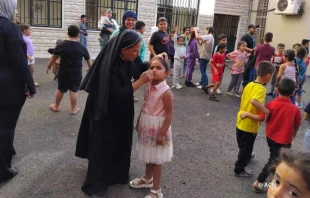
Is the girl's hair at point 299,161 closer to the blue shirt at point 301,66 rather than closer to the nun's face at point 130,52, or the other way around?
the nun's face at point 130,52

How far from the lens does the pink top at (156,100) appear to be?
2.73 m

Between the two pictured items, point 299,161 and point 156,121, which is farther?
point 156,121

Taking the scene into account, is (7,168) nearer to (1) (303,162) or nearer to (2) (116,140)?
(2) (116,140)

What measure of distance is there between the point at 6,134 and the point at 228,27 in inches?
541

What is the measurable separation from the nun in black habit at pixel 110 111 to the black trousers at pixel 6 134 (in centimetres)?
75

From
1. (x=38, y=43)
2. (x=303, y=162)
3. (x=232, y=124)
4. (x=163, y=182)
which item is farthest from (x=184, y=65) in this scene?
(x=303, y=162)

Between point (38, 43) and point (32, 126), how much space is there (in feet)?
24.9

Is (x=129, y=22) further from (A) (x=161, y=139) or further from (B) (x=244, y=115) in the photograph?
(A) (x=161, y=139)

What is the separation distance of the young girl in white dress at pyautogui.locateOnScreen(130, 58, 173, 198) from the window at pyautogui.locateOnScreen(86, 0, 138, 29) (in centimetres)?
1005

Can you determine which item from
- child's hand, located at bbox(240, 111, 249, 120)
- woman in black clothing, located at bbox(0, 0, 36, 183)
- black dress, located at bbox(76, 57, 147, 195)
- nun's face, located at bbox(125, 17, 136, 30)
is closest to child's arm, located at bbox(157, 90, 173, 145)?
black dress, located at bbox(76, 57, 147, 195)

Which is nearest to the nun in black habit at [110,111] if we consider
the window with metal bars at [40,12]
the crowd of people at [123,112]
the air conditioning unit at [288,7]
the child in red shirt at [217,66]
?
the crowd of people at [123,112]

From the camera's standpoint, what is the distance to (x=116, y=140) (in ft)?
9.51

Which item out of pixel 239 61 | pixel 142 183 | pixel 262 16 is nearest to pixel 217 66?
pixel 239 61

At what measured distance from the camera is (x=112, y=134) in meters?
2.84
